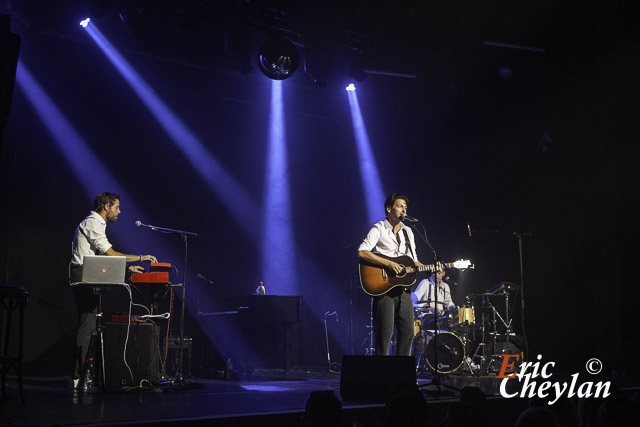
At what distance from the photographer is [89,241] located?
20.7ft

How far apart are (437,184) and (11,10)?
729 cm

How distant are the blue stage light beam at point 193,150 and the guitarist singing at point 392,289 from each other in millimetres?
4626

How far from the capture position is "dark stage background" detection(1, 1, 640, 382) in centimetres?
830

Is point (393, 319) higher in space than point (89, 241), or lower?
lower

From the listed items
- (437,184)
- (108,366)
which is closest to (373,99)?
(437,184)

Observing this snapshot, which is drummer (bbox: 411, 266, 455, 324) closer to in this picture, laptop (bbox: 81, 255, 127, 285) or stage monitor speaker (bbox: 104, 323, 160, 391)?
stage monitor speaker (bbox: 104, 323, 160, 391)

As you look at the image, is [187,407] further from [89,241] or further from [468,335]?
[468,335]

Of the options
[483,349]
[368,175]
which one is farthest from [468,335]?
[368,175]

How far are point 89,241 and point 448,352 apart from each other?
18.1 feet

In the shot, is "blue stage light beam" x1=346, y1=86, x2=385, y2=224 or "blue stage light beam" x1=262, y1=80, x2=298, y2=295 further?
"blue stage light beam" x1=346, y1=86, x2=385, y2=224

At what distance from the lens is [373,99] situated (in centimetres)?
1096

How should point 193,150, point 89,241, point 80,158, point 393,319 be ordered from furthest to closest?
point 193,150 → point 80,158 → point 89,241 → point 393,319

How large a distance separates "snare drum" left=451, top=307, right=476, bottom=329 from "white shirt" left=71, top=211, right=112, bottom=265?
5.51 m

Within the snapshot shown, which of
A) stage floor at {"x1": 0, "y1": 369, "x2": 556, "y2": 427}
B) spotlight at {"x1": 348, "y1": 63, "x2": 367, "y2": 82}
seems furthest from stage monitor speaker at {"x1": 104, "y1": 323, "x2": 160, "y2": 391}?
spotlight at {"x1": 348, "y1": 63, "x2": 367, "y2": 82}
